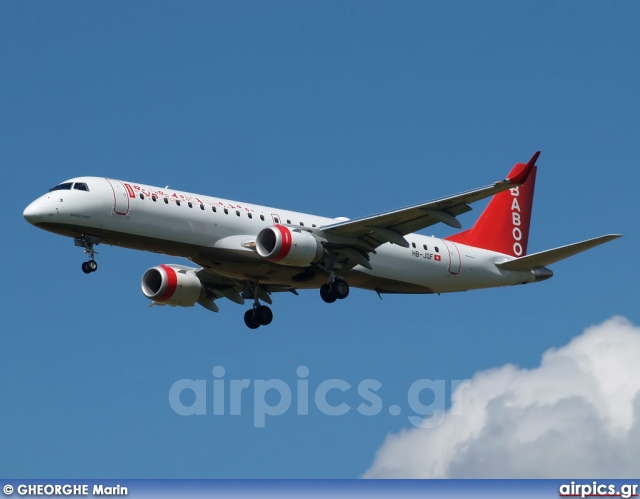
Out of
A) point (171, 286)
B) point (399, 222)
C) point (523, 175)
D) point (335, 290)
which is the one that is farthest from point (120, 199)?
point (523, 175)

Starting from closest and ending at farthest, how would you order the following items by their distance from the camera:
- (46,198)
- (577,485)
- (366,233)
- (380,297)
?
(577,485) → (46,198) → (366,233) → (380,297)

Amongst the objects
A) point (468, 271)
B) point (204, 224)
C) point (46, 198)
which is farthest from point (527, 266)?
point (46, 198)

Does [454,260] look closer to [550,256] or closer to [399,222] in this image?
[550,256]

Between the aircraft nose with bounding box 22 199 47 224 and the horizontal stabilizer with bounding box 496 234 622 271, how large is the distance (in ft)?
63.2

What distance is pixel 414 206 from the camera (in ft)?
172

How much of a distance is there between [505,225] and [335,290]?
10.8 meters

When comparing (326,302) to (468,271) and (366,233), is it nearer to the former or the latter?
(366,233)

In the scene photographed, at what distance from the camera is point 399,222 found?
178ft

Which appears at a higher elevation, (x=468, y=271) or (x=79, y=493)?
(x=468, y=271)

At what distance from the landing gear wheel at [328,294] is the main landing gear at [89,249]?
→ 899cm

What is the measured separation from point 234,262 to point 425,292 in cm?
913

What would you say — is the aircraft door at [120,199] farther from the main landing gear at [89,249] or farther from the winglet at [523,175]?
the winglet at [523,175]

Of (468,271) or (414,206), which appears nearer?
(414,206)

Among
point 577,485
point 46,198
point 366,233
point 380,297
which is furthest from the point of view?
point 380,297
